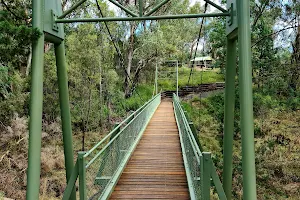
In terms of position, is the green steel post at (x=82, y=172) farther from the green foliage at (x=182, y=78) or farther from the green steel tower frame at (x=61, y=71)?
the green foliage at (x=182, y=78)

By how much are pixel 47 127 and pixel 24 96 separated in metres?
3.02

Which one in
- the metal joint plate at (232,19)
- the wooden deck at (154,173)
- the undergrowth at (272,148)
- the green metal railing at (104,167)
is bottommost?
the undergrowth at (272,148)

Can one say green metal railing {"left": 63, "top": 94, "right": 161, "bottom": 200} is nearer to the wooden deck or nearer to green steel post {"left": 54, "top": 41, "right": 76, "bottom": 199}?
the wooden deck

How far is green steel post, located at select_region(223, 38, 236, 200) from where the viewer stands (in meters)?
4.45

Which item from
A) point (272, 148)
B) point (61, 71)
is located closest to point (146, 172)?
point (61, 71)

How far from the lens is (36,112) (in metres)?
3.54

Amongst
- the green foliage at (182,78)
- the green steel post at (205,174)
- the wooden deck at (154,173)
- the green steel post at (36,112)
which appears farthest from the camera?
the green foliage at (182,78)

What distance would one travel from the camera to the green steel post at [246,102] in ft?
10.7

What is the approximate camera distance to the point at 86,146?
589 inches

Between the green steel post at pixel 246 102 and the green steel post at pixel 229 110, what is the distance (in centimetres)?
93

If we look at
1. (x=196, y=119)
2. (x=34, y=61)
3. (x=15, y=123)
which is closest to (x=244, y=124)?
(x=34, y=61)

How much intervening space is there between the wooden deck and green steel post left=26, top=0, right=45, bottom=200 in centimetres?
126

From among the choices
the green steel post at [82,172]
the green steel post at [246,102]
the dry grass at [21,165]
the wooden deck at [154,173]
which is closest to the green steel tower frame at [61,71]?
the green steel post at [246,102]

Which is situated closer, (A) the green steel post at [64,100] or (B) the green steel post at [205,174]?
(B) the green steel post at [205,174]
